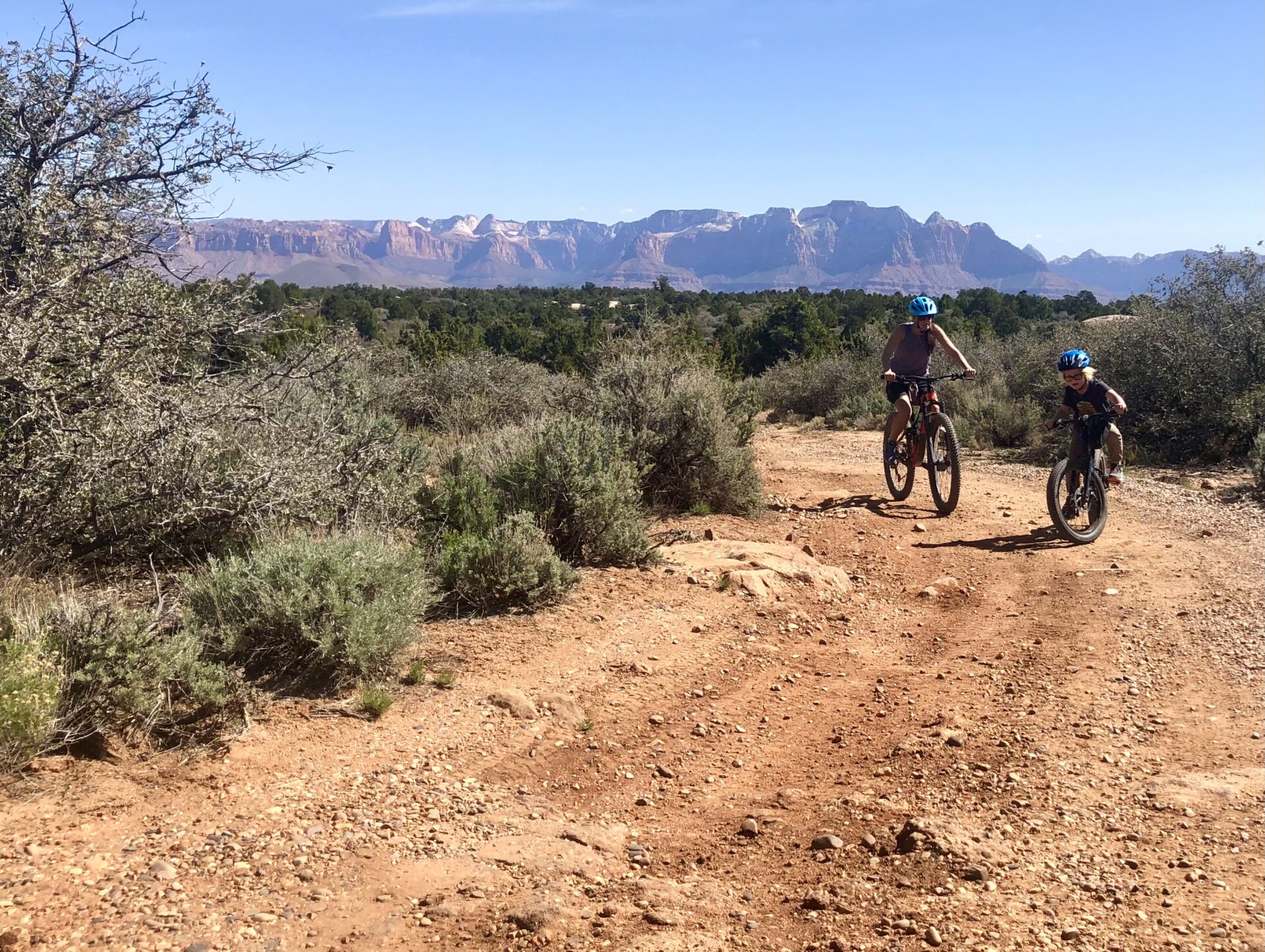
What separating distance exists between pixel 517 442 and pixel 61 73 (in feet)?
11.8

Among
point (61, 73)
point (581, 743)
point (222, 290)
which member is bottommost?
point (581, 743)

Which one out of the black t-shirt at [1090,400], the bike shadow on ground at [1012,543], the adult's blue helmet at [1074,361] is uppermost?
the adult's blue helmet at [1074,361]

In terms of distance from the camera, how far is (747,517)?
329 inches

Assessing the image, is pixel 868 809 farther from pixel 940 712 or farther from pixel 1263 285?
pixel 1263 285

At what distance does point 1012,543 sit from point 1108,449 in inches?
45.2

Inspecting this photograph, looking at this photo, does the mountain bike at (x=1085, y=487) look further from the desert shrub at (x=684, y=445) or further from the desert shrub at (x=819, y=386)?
the desert shrub at (x=819, y=386)

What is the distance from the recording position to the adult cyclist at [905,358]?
8836 millimetres

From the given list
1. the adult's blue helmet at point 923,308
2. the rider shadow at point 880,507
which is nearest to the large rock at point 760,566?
the rider shadow at point 880,507

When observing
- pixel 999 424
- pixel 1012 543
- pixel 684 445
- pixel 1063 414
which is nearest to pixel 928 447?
pixel 1063 414

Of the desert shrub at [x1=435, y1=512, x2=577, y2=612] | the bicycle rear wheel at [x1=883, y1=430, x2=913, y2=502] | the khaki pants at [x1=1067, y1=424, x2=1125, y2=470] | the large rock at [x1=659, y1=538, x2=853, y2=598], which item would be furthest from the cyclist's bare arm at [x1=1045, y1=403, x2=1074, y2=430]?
the desert shrub at [x1=435, y1=512, x2=577, y2=612]

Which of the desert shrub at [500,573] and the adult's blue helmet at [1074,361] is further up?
the adult's blue helmet at [1074,361]

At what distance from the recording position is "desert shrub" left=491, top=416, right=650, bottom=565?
252 inches

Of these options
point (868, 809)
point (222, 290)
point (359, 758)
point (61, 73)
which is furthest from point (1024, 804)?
point (61, 73)

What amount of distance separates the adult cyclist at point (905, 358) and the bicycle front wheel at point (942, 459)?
27 centimetres
